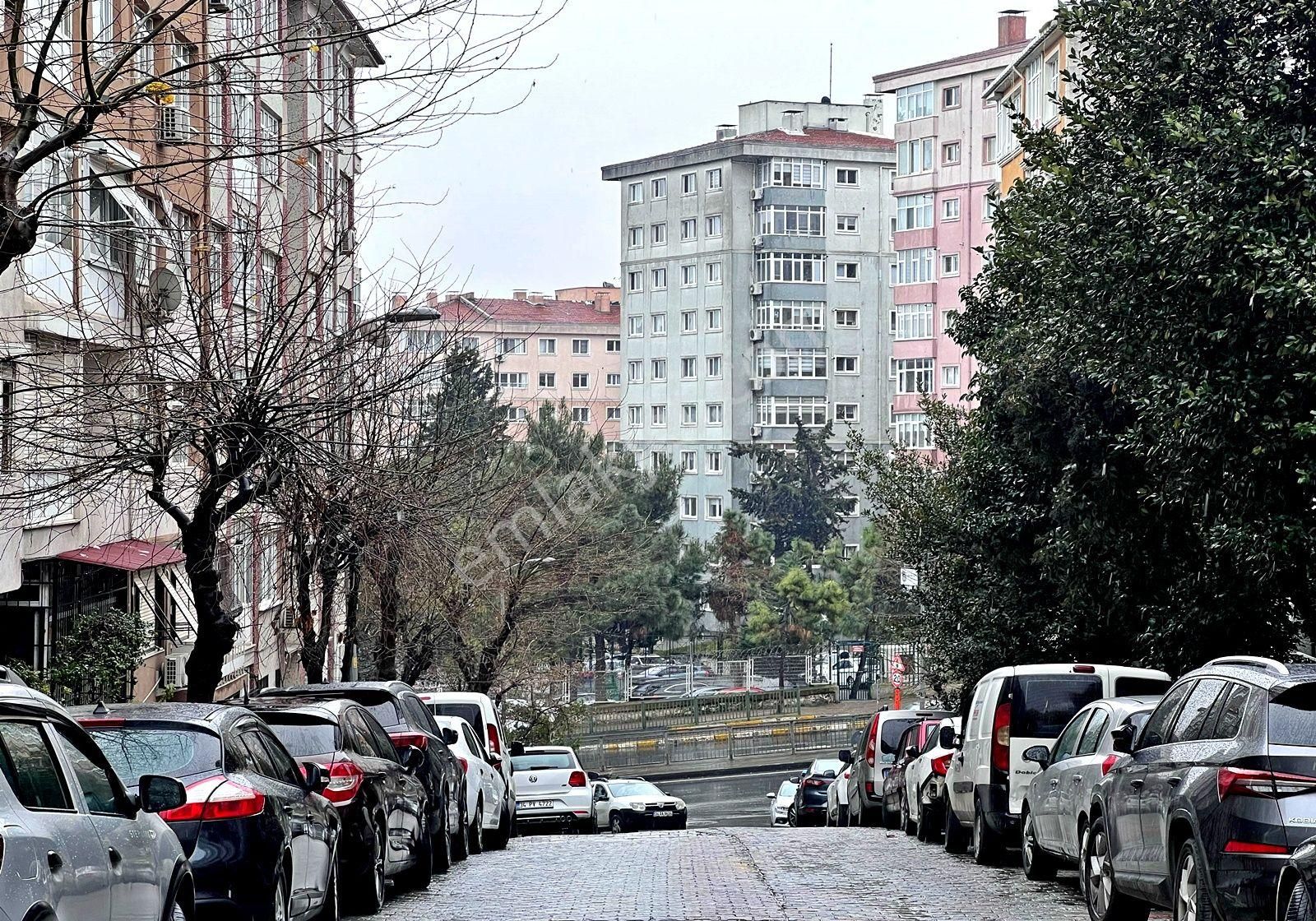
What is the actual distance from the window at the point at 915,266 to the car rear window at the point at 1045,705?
2559 inches

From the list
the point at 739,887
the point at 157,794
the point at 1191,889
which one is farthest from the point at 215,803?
the point at 739,887

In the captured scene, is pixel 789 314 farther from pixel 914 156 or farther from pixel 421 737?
pixel 421 737

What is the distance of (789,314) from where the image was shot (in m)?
91.7

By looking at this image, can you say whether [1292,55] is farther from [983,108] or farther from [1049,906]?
[983,108]

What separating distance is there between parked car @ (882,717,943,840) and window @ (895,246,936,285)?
56.7 meters

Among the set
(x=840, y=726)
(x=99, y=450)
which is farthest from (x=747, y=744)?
(x=99, y=450)

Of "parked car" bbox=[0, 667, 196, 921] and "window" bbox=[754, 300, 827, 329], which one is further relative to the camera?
"window" bbox=[754, 300, 827, 329]

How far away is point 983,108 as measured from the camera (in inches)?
3017

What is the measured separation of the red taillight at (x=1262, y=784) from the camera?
8008 millimetres

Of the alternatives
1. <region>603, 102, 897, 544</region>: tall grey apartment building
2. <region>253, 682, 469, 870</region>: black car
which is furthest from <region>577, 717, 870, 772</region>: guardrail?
<region>253, 682, 469, 870</region>: black car

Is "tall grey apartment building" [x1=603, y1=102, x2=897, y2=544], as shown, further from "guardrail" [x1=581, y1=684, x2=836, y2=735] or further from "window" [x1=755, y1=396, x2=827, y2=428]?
"guardrail" [x1=581, y1=684, x2=836, y2=735]

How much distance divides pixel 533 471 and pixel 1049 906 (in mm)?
29879

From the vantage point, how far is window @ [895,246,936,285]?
3157 inches

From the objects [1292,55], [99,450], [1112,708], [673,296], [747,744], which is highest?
[673,296]
